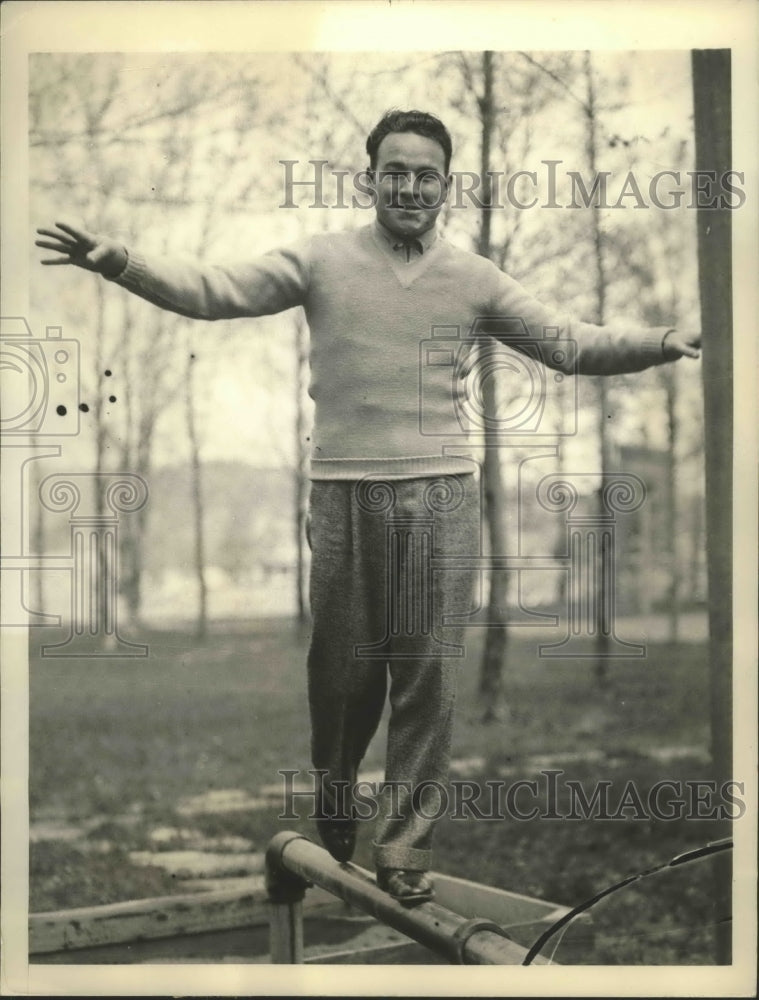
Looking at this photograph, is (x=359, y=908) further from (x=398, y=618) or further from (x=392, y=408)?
(x=392, y=408)

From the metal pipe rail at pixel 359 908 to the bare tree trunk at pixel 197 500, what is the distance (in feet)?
1.64

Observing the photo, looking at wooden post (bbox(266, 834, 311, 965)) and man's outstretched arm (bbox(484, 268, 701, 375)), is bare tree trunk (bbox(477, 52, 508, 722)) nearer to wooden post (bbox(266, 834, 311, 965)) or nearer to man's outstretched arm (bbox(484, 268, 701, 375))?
man's outstretched arm (bbox(484, 268, 701, 375))

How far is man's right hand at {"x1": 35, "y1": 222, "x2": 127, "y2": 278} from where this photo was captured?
2.32 m

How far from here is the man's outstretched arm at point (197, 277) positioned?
7.70 feet

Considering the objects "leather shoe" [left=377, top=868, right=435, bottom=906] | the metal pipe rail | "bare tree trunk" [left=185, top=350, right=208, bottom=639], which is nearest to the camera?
the metal pipe rail

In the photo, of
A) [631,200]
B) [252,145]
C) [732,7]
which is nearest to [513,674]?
[631,200]

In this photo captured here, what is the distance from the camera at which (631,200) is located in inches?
100

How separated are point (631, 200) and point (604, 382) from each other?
1.26 feet

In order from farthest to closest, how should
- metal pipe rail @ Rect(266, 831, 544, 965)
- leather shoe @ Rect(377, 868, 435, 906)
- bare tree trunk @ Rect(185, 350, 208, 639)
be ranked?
bare tree trunk @ Rect(185, 350, 208, 639) < leather shoe @ Rect(377, 868, 435, 906) < metal pipe rail @ Rect(266, 831, 544, 965)

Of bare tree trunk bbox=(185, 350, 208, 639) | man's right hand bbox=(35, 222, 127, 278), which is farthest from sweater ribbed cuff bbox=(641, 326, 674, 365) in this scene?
man's right hand bbox=(35, 222, 127, 278)

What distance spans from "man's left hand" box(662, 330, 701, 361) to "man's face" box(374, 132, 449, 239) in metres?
0.53

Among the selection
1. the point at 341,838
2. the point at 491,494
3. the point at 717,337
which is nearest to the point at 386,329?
the point at 491,494

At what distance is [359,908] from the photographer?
2.47 metres

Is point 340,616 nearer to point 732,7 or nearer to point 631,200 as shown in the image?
point 631,200
